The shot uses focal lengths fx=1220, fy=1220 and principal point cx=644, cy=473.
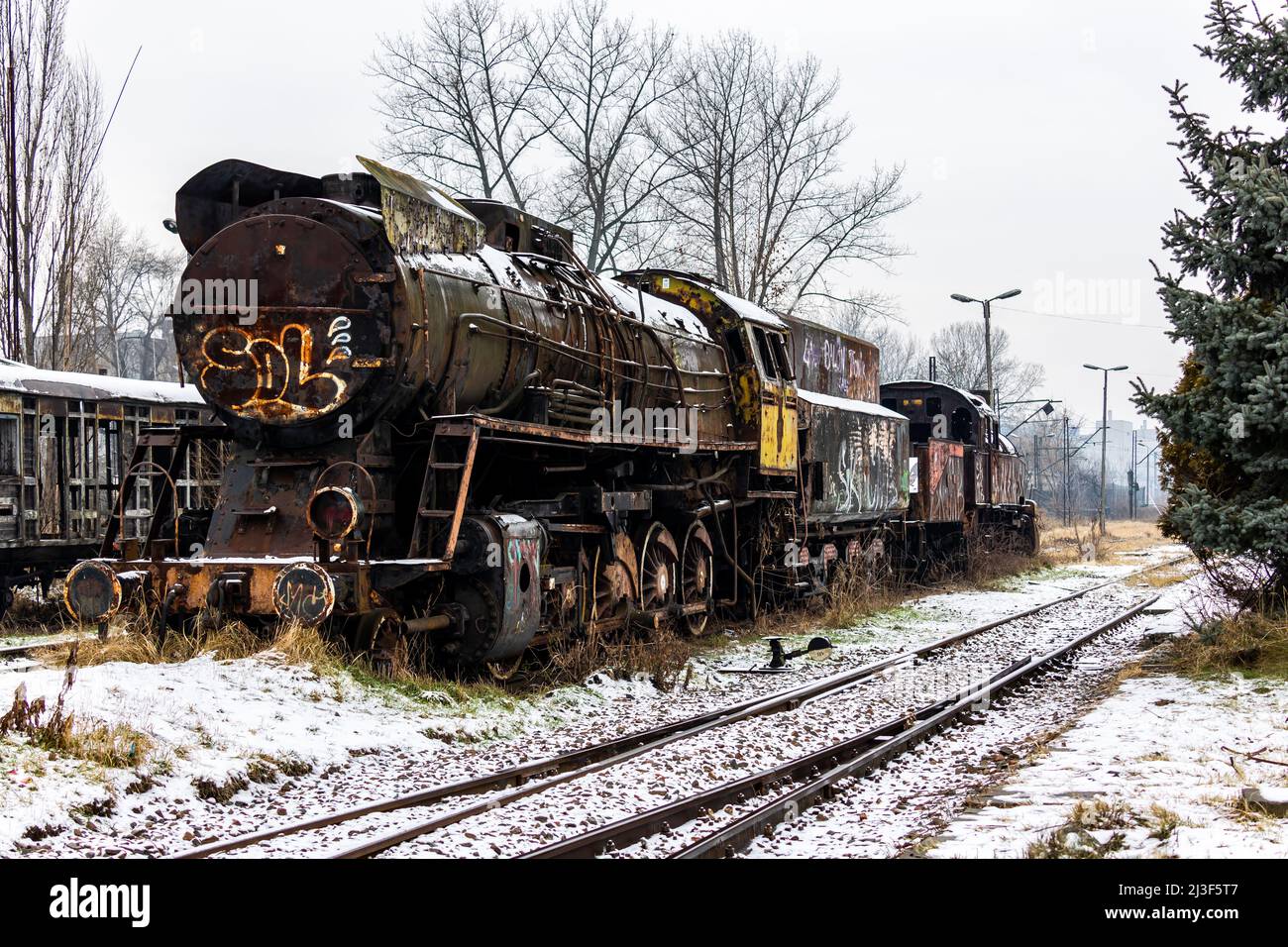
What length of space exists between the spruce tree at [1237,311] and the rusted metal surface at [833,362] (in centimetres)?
665

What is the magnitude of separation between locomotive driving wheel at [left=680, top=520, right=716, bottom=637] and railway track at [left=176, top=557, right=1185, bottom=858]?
92.7 inches

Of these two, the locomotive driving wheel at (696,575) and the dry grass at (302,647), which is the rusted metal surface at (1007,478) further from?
the dry grass at (302,647)

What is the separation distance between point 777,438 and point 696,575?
91.8 inches

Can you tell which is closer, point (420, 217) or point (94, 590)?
point (94, 590)

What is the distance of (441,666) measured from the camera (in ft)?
30.8

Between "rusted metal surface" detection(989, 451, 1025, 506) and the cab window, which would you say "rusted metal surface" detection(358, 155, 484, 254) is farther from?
"rusted metal surface" detection(989, 451, 1025, 506)

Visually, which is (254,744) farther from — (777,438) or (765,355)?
(765,355)

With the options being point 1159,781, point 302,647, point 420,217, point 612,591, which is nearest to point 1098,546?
point 612,591

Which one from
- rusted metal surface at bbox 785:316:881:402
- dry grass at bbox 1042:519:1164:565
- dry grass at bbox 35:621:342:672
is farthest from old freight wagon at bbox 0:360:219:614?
dry grass at bbox 1042:519:1164:565

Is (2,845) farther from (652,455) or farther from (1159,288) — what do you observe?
(1159,288)

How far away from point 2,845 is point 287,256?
4929mm

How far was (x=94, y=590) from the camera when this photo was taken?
8742 millimetres

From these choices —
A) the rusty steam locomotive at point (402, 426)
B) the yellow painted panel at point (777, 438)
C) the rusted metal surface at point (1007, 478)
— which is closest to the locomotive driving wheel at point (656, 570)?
the rusty steam locomotive at point (402, 426)

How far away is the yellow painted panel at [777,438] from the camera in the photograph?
14414mm
